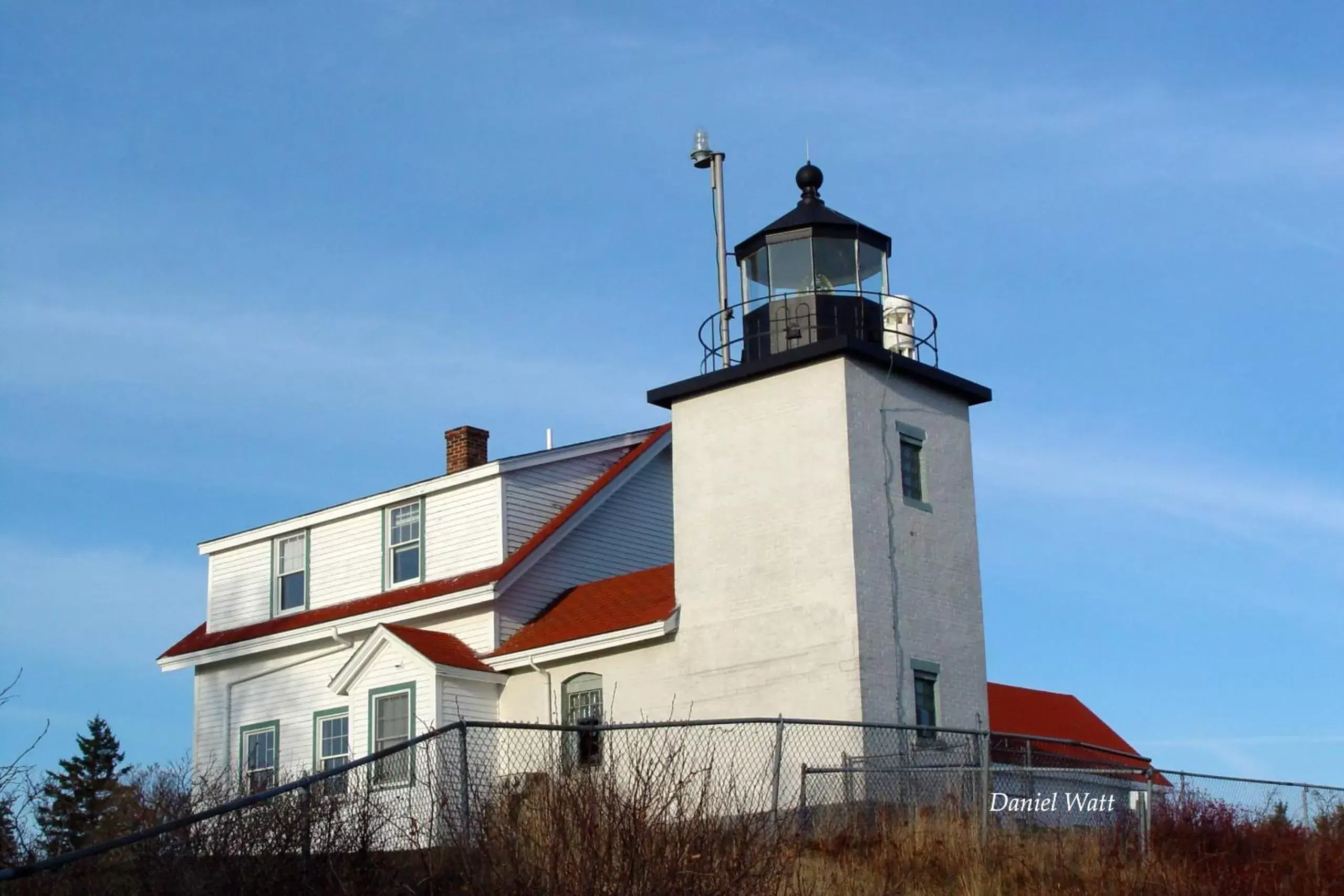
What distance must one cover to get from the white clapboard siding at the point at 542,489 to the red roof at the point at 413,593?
5.5 inches

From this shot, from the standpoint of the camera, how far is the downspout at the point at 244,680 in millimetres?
26812

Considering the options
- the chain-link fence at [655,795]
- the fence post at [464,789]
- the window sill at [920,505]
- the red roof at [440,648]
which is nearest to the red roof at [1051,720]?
the chain-link fence at [655,795]

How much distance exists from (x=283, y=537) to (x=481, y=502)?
16.2 ft

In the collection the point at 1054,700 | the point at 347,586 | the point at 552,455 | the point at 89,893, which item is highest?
the point at 552,455

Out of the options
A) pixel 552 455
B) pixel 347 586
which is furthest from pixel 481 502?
pixel 347 586

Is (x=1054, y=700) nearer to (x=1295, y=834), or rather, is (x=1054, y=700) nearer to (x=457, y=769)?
(x=1295, y=834)

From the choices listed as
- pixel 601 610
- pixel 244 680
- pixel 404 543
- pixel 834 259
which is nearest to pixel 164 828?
pixel 601 610

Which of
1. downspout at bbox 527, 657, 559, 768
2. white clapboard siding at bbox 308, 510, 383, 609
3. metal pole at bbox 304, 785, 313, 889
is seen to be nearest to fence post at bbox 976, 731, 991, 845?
metal pole at bbox 304, 785, 313, 889

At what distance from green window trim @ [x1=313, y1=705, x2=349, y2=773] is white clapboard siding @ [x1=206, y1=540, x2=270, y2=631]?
3.23 metres

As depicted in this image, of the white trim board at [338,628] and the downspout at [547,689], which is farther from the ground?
the white trim board at [338,628]

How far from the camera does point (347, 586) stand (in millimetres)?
28078

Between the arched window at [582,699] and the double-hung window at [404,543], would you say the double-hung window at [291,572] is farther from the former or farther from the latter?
the arched window at [582,699]

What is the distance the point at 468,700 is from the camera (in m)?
24.4

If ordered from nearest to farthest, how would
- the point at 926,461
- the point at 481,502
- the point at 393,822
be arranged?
the point at 393,822 < the point at 926,461 < the point at 481,502
